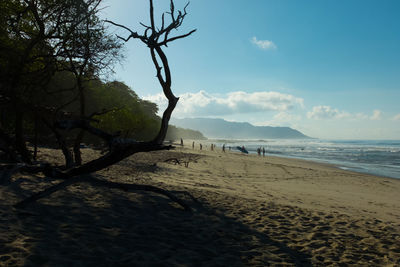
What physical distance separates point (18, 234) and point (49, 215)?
113cm

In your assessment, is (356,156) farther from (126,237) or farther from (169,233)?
(126,237)

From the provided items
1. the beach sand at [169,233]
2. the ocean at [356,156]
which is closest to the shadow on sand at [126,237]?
the beach sand at [169,233]

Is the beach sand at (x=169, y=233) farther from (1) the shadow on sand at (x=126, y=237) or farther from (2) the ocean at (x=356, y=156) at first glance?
(2) the ocean at (x=356, y=156)

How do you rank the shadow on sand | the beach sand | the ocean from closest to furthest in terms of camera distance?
1. the shadow on sand
2. the beach sand
3. the ocean

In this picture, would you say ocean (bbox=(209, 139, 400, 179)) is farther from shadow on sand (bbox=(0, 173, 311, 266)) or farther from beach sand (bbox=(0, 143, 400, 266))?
shadow on sand (bbox=(0, 173, 311, 266))

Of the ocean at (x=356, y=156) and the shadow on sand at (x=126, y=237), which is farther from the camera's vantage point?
the ocean at (x=356, y=156)

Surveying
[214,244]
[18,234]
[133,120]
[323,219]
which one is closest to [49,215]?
[18,234]

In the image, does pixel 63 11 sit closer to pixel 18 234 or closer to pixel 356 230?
pixel 18 234

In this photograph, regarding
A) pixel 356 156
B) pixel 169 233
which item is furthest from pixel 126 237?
pixel 356 156

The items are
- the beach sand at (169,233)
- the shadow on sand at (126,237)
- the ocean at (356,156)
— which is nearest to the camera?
the shadow on sand at (126,237)

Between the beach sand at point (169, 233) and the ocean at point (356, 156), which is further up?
the beach sand at point (169, 233)

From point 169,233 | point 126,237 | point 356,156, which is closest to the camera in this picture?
point 126,237

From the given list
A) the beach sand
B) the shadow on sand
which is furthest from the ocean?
the shadow on sand

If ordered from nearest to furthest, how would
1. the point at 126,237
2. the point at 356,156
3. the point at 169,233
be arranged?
1. the point at 126,237
2. the point at 169,233
3. the point at 356,156
